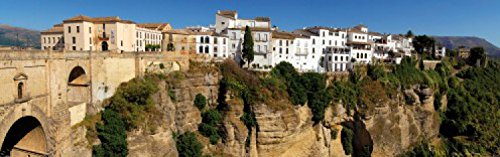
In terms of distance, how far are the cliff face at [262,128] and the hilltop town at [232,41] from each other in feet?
19.9

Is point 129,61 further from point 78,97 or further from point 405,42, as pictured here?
point 405,42

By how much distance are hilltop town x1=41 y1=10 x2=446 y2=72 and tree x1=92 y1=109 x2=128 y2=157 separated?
10593 millimetres

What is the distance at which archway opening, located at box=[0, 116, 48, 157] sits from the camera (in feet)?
70.2

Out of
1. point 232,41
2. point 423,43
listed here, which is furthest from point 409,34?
point 232,41

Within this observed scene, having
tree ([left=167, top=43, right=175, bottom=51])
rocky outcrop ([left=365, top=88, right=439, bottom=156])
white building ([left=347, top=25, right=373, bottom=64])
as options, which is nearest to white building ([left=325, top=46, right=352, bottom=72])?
white building ([left=347, top=25, right=373, bottom=64])

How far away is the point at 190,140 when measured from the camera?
3012 cm

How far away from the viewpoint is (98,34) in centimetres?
3562

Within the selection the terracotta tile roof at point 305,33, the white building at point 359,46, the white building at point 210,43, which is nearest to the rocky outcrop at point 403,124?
the white building at point 359,46

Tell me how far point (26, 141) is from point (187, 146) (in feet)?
37.1

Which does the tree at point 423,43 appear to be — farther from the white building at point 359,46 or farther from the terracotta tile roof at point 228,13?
the terracotta tile roof at point 228,13

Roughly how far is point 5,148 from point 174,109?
38.1 feet

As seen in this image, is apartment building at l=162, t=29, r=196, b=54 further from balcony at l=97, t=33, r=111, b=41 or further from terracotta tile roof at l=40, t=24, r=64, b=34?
terracotta tile roof at l=40, t=24, r=64, b=34

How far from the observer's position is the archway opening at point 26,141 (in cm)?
2140

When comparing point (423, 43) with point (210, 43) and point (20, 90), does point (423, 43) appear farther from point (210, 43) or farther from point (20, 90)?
point (20, 90)
